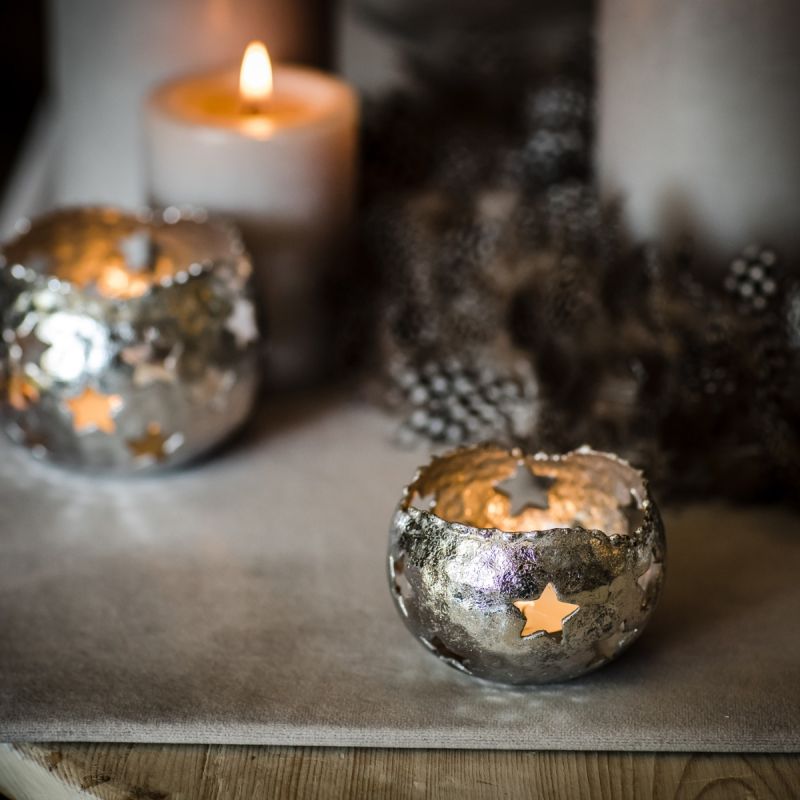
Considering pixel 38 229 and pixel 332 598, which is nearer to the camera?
pixel 332 598

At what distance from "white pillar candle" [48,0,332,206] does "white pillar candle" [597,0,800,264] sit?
0.26 metres

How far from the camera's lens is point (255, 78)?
2.43 feet

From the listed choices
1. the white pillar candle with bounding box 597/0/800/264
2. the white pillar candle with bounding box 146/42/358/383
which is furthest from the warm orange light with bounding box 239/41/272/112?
the white pillar candle with bounding box 597/0/800/264

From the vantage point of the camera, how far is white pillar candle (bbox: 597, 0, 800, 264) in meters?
0.66

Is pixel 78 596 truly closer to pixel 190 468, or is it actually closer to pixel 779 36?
pixel 190 468

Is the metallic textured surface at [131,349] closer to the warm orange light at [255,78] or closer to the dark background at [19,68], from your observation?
the warm orange light at [255,78]

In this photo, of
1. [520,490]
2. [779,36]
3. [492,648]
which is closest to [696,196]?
[779,36]

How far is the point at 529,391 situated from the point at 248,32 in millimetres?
372

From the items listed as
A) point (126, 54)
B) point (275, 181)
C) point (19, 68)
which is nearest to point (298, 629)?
point (275, 181)

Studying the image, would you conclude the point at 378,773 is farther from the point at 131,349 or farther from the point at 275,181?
the point at 275,181

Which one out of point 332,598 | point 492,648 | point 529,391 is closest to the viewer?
point 492,648

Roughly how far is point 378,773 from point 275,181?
0.41 metres

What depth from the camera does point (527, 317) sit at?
0.68 meters

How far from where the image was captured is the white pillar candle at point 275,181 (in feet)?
2.37
